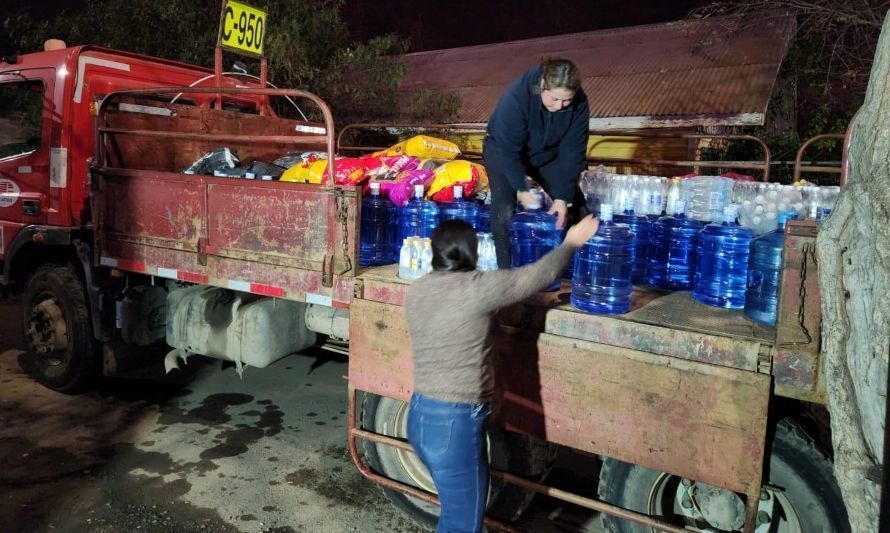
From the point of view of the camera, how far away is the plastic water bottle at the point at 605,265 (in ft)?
11.0

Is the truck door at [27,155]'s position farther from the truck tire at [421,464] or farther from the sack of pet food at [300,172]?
the truck tire at [421,464]

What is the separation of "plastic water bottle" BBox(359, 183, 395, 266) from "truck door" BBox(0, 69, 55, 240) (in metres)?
3.32

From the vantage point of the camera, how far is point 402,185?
4285 millimetres

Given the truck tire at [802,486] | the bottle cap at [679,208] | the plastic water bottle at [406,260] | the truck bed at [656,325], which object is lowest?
the truck tire at [802,486]

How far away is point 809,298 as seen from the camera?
2.49 metres

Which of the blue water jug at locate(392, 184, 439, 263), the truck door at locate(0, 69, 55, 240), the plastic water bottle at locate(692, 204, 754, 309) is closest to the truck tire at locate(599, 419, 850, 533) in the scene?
the plastic water bottle at locate(692, 204, 754, 309)

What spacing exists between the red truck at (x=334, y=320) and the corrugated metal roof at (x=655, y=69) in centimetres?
691

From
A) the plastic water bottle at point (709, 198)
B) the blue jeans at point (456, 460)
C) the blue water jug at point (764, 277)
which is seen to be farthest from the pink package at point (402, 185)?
the blue water jug at point (764, 277)

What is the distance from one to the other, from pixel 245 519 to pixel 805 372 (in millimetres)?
3188

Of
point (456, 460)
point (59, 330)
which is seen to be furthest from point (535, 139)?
point (59, 330)

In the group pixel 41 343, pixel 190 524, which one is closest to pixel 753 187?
pixel 190 524

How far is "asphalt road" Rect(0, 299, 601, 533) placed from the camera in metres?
3.84

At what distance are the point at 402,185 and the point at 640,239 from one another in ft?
5.40

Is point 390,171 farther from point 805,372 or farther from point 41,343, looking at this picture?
point 41,343
